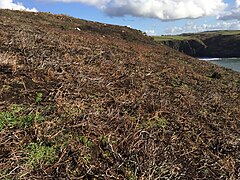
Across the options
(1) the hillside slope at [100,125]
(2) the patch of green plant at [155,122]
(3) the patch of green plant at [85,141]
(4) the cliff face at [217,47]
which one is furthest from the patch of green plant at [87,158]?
(4) the cliff face at [217,47]

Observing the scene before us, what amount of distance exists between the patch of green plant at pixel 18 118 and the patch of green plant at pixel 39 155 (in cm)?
43

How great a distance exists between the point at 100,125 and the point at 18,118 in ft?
3.61

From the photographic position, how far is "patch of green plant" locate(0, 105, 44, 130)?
4012mm

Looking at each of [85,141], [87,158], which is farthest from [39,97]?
[87,158]

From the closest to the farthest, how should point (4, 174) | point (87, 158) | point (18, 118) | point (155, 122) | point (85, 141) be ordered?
point (4, 174), point (87, 158), point (85, 141), point (18, 118), point (155, 122)

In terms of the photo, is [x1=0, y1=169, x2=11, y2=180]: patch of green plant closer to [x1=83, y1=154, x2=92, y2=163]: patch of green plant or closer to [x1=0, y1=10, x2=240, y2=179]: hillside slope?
[x1=0, y1=10, x2=240, y2=179]: hillside slope

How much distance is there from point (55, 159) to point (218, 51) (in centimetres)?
10594

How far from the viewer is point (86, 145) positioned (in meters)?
3.97

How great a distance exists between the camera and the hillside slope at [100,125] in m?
3.65

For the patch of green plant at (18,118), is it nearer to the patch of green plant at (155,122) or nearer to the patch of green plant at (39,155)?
the patch of green plant at (39,155)

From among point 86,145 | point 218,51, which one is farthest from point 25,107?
point 218,51

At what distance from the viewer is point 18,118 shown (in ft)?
13.6

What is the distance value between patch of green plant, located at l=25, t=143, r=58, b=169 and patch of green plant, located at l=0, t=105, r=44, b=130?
43 centimetres

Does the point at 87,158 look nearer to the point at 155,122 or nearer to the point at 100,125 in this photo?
the point at 100,125
